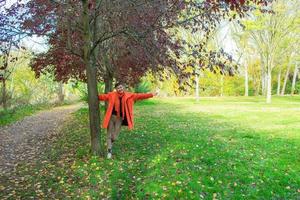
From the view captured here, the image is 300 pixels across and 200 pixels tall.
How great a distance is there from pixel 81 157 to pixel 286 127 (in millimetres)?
10014

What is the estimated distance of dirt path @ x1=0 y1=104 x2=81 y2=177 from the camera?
1107cm

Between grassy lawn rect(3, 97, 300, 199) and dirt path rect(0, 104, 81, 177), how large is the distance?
598 mm

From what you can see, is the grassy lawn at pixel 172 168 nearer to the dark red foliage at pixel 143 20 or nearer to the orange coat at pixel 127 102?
the orange coat at pixel 127 102

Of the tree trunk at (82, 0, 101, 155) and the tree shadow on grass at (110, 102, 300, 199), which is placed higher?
the tree trunk at (82, 0, 101, 155)

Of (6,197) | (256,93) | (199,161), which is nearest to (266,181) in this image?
(199,161)

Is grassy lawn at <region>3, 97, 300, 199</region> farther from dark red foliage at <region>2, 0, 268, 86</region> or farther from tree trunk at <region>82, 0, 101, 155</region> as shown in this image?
dark red foliage at <region>2, 0, 268, 86</region>

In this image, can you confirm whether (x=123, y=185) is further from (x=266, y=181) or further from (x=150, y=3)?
(x=150, y=3)

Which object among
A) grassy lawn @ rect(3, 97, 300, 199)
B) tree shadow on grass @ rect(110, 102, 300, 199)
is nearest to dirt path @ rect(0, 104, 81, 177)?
grassy lawn @ rect(3, 97, 300, 199)

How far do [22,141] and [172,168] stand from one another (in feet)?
24.3

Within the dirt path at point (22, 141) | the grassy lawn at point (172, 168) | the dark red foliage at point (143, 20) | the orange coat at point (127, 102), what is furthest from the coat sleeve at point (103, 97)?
the dirt path at point (22, 141)

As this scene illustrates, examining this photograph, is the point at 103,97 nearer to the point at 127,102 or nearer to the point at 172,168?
the point at 127,102

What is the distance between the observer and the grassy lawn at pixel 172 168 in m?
8.02

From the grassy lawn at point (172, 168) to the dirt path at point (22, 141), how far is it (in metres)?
0.60

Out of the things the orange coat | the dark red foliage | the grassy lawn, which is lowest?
the grassy lawn
